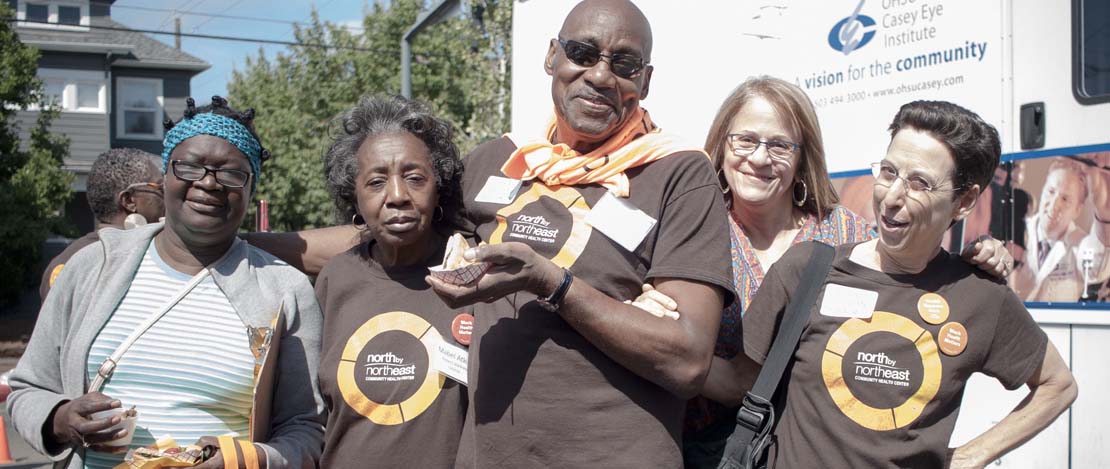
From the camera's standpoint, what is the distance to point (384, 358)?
9.36 feet

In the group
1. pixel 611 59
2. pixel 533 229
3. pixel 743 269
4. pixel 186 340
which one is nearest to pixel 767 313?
pixel 743 269

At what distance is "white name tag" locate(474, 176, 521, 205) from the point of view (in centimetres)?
260

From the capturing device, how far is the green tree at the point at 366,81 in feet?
75.4

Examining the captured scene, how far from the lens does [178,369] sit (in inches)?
105

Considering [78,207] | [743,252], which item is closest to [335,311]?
[743,252]

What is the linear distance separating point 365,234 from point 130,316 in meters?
0.75

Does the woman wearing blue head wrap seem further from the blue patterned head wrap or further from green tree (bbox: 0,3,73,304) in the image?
green tree (bbox: 0,3,73,304)

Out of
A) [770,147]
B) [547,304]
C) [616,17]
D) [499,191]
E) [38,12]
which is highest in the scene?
[38,12]

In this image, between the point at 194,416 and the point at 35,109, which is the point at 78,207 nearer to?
the point at 35,109

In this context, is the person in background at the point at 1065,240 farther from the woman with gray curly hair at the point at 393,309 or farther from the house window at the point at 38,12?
the house window at the point at 38,12

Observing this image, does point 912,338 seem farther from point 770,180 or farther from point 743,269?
point 770,180

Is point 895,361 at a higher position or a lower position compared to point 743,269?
lower

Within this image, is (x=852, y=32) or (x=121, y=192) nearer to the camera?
(x=121, y=192)

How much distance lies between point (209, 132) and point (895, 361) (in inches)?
79.6
